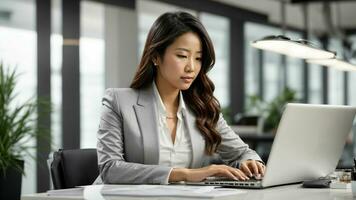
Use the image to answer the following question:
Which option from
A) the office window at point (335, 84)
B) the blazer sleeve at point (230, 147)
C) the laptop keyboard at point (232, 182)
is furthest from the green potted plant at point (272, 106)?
the laptop keyboard at point (232, 182)

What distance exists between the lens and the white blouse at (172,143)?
8.55 ft

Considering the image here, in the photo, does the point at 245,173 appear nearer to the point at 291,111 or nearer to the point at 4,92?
the point at 291,111

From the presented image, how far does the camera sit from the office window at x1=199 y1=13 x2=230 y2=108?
10.7m

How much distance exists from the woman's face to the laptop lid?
0.51 m

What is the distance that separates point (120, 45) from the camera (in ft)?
26.1

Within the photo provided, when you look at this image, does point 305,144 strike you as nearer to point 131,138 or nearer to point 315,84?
point 131,138

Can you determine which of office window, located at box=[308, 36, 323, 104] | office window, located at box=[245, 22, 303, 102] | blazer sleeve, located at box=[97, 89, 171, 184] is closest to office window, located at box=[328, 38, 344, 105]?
office window, located at box=[308, 36, 323, 104]

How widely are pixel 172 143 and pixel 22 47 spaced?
4.29 meters

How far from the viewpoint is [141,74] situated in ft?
8.83

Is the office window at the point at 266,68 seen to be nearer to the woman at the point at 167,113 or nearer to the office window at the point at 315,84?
the office window at the point at 315,84

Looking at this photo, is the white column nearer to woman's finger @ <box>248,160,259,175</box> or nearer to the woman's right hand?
woman's finger @ <box>248,160,259,175</box>

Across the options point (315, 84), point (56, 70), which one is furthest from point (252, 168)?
point (315, 84)

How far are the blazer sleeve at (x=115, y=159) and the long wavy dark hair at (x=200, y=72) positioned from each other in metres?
0.18

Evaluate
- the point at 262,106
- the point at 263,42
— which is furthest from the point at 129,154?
the point at 262,106
